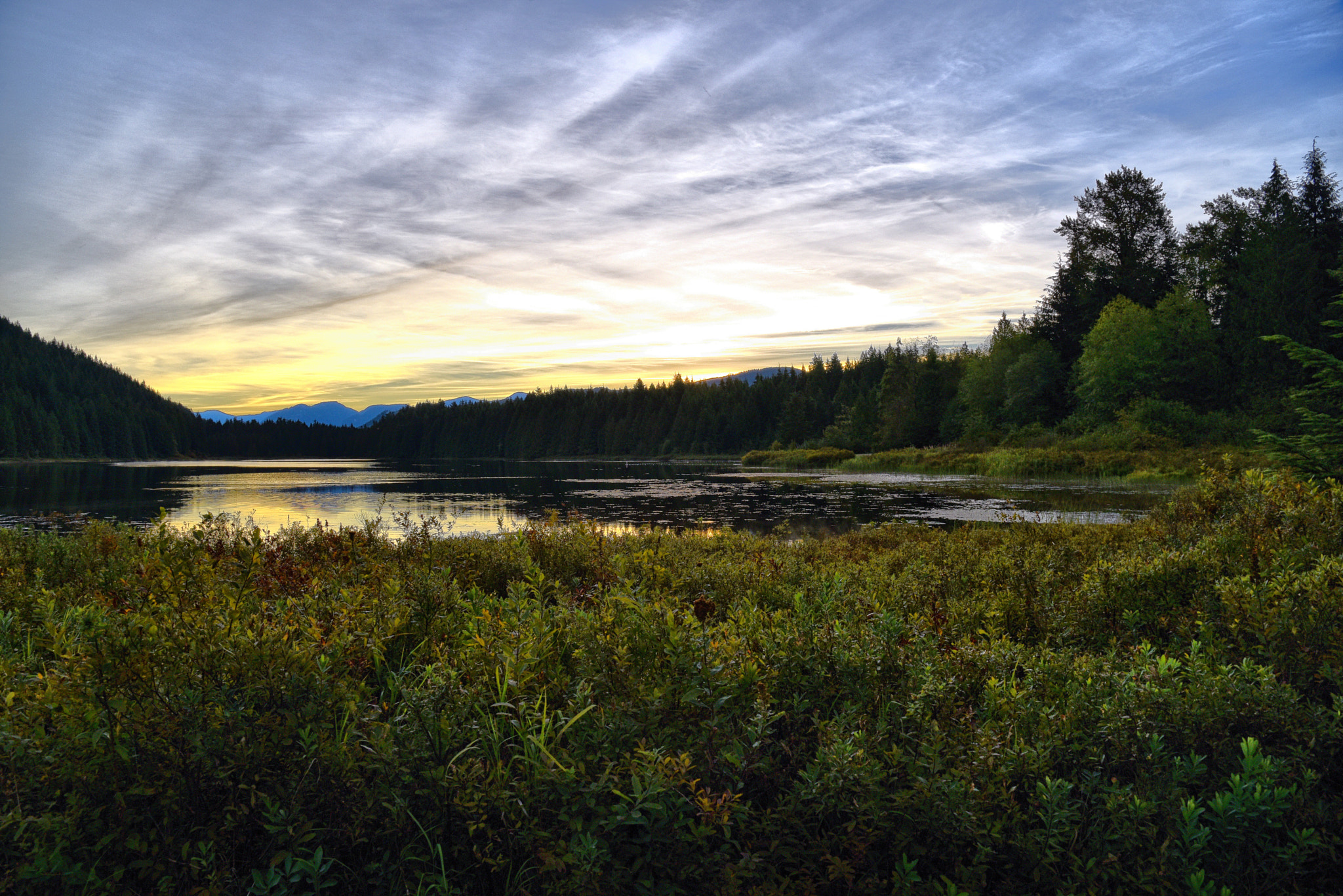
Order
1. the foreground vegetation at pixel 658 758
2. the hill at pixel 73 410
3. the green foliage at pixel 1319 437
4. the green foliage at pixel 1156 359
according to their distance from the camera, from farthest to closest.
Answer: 1. the hill at pixel 73 410
2. the green foliage at pixel 1156 359
3. the green foliage at pixel 1319 437
4. the foreground vegetation at pixel 658 758

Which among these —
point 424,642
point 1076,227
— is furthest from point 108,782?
point 1076,227

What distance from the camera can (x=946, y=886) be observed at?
2.13m

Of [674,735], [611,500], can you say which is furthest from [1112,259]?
[674,735]

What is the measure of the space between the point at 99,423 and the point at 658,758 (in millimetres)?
155597

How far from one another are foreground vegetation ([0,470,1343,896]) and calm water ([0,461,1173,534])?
9.83 meters

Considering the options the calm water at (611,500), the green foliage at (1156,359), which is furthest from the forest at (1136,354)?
the calm water at (611,500)

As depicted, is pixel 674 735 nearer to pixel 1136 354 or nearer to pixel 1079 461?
pixel 1079 461

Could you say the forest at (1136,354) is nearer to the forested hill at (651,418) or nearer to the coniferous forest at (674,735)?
the forested hill at (651,418)

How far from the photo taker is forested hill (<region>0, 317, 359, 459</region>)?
347 feet

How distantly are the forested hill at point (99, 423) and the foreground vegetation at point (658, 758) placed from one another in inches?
5165

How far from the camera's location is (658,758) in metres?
2.15

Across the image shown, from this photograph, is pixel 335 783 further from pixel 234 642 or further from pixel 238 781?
pixel 234 642

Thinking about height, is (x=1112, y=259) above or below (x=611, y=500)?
above

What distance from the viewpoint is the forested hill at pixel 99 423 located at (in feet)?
347
